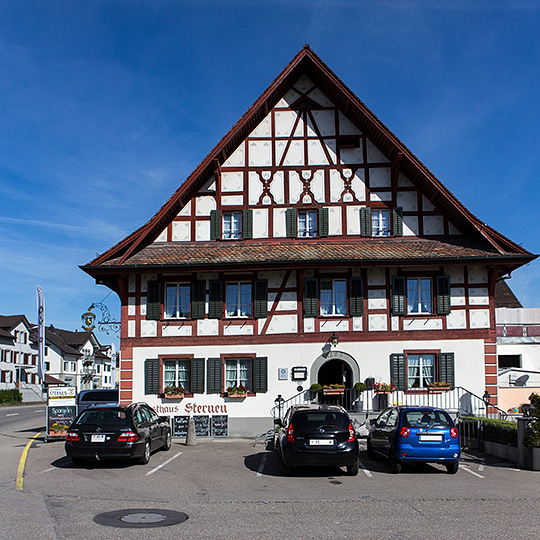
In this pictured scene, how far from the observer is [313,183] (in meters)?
26.2

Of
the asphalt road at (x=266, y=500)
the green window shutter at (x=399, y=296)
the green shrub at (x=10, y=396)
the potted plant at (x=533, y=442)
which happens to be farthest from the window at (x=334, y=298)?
the green shrub at (x=10, y=396)

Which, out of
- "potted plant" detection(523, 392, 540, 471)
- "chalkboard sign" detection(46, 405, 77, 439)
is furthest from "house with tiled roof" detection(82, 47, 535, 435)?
"potted plant" detection(523, 392, 540, 471)

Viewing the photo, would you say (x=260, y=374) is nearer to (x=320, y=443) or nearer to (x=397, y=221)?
(x=397, y=221)

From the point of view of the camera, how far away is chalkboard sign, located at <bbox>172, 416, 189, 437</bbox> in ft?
78.9

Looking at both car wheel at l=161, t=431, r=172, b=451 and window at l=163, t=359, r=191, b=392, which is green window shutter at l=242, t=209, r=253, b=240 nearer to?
window at l=163, t=359, r=191, b=392

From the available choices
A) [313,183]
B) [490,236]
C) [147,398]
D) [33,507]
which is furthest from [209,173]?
[33,507]

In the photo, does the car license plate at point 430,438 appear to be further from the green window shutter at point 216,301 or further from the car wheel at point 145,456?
the green window shutter at point 216,301

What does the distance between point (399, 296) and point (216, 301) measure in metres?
6.79

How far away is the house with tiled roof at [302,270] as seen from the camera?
24281mm

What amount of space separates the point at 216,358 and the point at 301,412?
1051 centimetres

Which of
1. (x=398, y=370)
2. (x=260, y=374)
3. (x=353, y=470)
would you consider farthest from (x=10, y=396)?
(x=353, y=470)

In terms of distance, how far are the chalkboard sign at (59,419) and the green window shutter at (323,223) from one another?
440 inches

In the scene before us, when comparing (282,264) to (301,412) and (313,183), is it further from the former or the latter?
(301,412)

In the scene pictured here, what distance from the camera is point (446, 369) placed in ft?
79.0
